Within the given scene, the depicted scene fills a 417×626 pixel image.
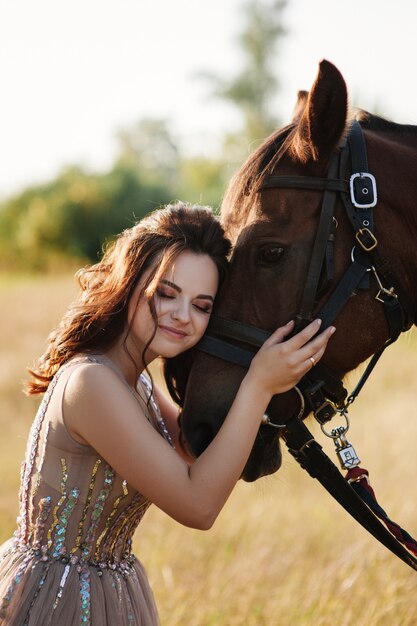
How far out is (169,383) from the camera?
9.12 ft

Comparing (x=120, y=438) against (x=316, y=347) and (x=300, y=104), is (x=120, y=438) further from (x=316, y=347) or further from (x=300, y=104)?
(x=300, y=104)

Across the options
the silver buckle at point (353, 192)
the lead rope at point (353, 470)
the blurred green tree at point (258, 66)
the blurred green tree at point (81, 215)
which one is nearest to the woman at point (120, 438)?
the lead rope at point (353, 470)

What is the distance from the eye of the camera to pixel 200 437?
252 cm

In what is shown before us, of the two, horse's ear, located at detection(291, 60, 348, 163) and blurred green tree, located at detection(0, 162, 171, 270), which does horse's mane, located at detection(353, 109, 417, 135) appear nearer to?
horse's ear, located at detection(291, 60, 348, 163)

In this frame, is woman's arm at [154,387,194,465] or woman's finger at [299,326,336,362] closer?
woman's finger at [299,326,336,362]

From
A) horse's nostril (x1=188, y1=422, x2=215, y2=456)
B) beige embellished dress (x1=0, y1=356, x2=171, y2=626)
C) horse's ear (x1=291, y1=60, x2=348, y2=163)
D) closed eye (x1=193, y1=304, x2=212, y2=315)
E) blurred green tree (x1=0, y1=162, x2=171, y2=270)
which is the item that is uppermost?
horse's ear (x1=291, y1=60, x2=348, y2=163)

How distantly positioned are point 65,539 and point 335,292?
116 centimetres

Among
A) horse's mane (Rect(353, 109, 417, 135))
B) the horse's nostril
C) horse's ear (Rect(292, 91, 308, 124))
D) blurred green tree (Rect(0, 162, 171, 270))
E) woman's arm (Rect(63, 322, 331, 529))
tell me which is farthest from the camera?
blurred green tree (Rect(0, 162, 171, 270))

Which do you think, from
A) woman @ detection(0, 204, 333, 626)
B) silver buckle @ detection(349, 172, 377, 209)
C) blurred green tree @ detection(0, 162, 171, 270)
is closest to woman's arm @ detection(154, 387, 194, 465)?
woman @ detection(0, 204, 333, 626)

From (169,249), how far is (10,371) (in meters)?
8.65

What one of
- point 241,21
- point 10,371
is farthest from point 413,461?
point 241,21

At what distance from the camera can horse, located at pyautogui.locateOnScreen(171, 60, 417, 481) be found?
8.23 feet

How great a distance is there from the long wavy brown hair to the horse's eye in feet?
0.44

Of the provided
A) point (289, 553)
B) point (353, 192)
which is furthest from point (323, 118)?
point (289, 553)
